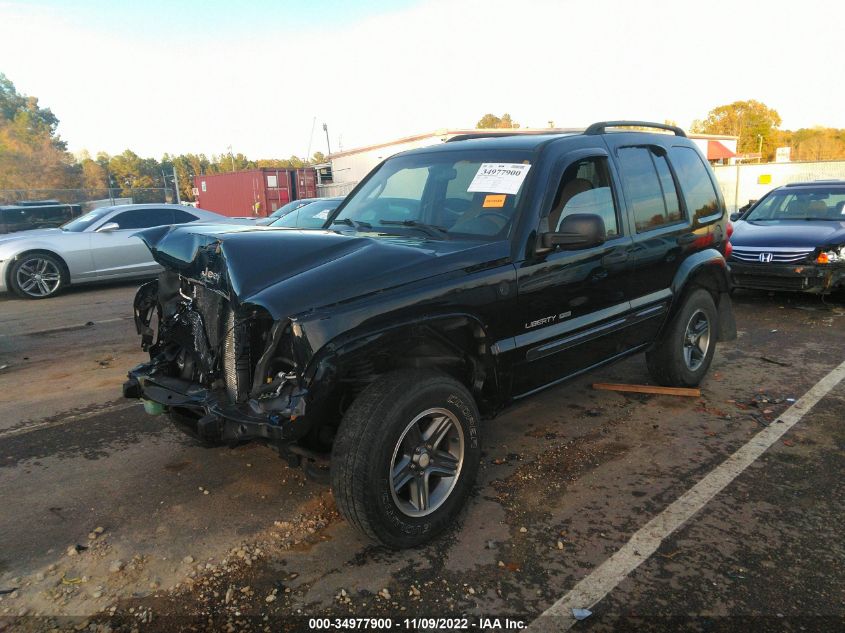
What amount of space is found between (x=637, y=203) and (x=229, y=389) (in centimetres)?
292

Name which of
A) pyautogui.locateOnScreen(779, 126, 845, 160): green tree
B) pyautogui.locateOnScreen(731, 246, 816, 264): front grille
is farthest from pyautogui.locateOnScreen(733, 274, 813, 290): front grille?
pyautogui.locateOnScreen(779, 126, 845, 160): green tree

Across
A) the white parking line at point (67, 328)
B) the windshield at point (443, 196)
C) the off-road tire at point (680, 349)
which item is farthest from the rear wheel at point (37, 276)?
the off-road tire at point (680, 349)

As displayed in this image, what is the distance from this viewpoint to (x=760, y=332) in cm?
698

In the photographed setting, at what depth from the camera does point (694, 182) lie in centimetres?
484

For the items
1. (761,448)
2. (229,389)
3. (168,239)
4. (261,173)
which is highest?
(261,173)

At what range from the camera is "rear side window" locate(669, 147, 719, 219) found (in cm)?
469

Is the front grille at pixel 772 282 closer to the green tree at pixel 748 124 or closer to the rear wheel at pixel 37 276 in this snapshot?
the rear wheel at pixel 37 276

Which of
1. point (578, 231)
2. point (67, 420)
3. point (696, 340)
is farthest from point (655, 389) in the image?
point (67, 420)

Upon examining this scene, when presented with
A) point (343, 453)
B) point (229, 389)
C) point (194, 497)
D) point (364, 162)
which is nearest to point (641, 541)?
point (343, 453)

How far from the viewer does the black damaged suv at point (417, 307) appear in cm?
267

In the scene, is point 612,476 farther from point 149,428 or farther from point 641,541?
point 149,428

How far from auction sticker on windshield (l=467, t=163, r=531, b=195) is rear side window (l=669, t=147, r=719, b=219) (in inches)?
67.7

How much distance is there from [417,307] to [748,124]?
83.6 m

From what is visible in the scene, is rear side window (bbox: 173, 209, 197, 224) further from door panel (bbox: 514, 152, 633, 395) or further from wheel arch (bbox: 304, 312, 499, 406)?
wheel arch (bbox: 304, 312, 499, 406)
